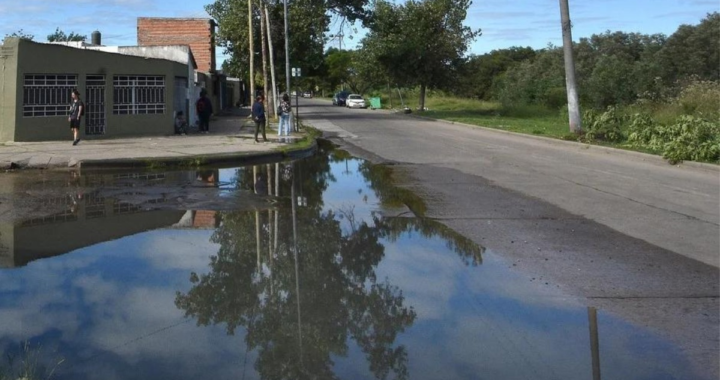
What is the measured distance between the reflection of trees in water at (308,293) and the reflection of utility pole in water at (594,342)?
133 cm

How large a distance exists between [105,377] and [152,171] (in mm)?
13284

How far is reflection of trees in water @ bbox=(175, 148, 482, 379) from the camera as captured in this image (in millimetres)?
5609

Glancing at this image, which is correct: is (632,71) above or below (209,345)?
above

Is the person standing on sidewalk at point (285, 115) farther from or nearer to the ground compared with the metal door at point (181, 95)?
nearer to the ground

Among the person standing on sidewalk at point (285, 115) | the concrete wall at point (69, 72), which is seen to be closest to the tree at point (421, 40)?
the person standing on sidewalk at point (285, 115)

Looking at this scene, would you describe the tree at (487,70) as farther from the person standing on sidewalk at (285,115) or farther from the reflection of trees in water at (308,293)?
the reflection of trees in water at (308,293)

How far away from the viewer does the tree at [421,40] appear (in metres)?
53.6

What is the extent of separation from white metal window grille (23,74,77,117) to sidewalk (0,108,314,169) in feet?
3.51

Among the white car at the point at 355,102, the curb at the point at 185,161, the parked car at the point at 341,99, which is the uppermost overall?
the parked car at the point at 341,99

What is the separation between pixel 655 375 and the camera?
205 inches

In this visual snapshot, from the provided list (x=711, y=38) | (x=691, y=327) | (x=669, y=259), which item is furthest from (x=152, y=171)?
(x=711, y=38)

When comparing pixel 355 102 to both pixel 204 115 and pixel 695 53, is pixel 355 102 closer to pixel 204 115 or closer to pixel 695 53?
pixel 695 53

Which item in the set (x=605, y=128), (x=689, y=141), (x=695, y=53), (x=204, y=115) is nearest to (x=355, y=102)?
(x=695, y=53)

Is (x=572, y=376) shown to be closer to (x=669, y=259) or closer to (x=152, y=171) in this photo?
(x=669, y=259)
